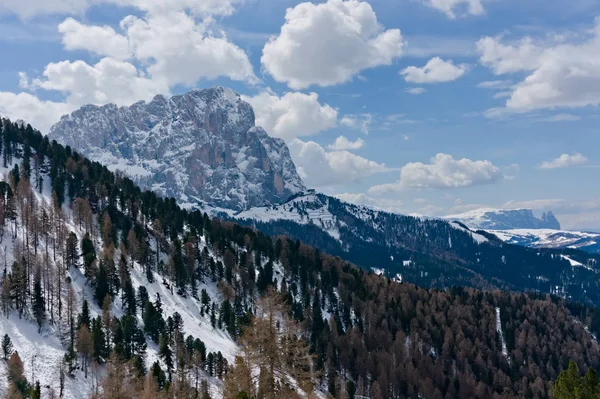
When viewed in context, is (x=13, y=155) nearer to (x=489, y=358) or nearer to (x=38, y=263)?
(x=38, y=263)

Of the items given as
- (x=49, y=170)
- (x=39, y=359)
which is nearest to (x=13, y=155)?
(x=49, y=170)

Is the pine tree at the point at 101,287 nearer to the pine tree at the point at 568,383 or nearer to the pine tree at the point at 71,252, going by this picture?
the pine tree at the point at 71,252

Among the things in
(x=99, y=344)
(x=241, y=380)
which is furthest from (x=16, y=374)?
(x=241, y=380)

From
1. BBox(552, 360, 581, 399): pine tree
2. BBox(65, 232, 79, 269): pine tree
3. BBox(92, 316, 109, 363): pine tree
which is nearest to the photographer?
BBox(552, 360, 581, 399): pine tree

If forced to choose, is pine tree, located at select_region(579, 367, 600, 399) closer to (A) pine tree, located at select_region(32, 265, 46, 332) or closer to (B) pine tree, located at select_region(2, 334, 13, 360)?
(B) pine tree, located at select_region(2, 334, 13, 360)

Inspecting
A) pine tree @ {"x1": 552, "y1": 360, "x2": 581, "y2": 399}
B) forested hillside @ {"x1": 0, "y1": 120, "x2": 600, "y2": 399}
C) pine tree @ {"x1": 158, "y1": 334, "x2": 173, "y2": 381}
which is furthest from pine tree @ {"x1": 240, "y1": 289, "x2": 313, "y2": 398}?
pine tree @ {"x1": 158, "y1": 334, "x2": 173, "y2": 381}

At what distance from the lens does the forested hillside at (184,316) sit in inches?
3339

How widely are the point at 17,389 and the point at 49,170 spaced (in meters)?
128

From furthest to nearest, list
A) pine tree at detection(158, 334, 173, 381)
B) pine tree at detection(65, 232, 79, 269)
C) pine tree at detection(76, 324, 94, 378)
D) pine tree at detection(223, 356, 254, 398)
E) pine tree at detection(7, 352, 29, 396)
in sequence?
pine tree at detection(65, 232, 79, 269)
pine tree at detection(158, 334, 173, 381)
pine tree at detection(76, 324, 94, 378)
pine tree at detection(7, 352, 29, 396)
pine tree at detection(223, 356, 254, 398)

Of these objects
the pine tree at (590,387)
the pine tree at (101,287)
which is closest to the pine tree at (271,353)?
the pine tree at (590,387)

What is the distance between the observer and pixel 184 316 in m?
130

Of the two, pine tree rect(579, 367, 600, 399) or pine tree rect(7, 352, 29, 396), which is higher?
pine tree rect(579, 367, 600, 399)

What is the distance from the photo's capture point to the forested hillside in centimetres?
8481

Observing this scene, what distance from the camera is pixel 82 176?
183000 millimetres
